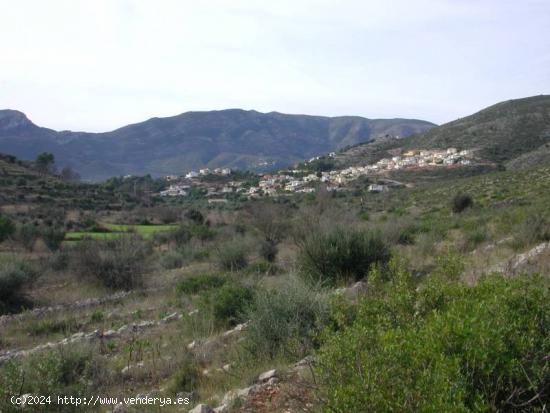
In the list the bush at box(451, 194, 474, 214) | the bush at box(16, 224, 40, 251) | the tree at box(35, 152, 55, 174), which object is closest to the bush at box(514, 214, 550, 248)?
the bush at box(451, 194, 474, 214)

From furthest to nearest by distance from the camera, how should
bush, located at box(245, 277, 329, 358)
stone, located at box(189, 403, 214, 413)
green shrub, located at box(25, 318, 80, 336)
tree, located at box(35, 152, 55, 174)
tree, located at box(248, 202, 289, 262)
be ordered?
tree, located at box(35, 152, 55, 174) → tree, located at box(248, 202, 289, 262) → green shrub, located at box(25, 318, 80, 336) → bush, located at box(245, 277, 329, 358) → stone, located at box(189, 403, 214, 413)

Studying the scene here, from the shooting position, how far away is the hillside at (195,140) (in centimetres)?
13340

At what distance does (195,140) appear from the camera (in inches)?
6093

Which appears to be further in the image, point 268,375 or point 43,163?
point 43,163

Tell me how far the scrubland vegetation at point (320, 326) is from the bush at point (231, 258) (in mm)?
47

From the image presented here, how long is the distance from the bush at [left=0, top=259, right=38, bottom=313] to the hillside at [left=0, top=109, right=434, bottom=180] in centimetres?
11547

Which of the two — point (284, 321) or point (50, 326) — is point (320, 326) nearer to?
point (284, 321)

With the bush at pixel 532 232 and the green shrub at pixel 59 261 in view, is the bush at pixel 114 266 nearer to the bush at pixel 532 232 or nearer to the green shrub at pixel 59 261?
the green shrub at pixel 59 261

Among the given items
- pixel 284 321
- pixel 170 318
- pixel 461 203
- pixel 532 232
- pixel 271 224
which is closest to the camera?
pixel 284 321

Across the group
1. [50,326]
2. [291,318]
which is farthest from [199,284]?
[291,318]

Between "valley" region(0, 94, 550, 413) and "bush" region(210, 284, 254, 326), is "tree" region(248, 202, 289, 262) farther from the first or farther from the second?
"bush" region(210, 284, 254, 326)

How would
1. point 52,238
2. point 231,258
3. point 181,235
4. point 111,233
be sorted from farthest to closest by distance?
point 111,233 → point 181,235 → point 52,238 → point 231,258

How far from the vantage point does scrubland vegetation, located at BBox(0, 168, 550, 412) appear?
2.77 meters

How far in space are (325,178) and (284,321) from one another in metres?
56.6
